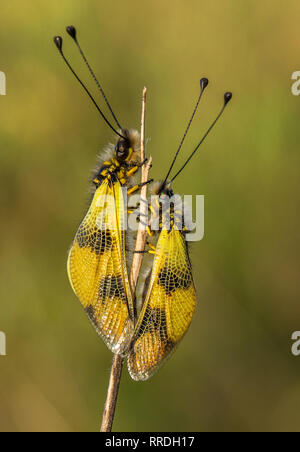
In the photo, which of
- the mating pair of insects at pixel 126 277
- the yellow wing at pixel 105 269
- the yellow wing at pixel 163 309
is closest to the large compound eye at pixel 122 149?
the mating pair of insects at pixel 126 277

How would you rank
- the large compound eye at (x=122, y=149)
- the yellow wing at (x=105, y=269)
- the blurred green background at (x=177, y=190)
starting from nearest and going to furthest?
the yellow wing at (x=105, y=269)
the large compound eye at (x=122, y=149)
the blurred green background at (x=177, y=190)

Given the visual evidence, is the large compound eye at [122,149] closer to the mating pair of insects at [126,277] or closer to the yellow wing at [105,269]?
the mating pair of insects at [126,277]

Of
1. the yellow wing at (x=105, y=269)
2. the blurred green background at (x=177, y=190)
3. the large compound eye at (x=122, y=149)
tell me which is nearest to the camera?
the yellow wing at (x=105, y=269)

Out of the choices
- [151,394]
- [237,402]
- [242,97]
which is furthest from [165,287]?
[242,97]

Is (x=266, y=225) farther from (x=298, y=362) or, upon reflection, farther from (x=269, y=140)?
(x=298, y=362)

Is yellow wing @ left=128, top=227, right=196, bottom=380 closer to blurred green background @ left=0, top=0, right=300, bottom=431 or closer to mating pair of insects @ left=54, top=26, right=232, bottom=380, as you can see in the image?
mating pair of insects @ left=54, top=26, right=232, bottom=380

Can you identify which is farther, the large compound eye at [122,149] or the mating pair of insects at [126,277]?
the large compound eye at [122,149]
